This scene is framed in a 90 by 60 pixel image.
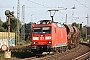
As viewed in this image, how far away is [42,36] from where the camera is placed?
25.3 meters

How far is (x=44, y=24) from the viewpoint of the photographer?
25.5m

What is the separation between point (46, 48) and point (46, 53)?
1440 mm

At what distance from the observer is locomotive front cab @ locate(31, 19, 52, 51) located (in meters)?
25.0

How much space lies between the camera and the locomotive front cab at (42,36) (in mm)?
25047

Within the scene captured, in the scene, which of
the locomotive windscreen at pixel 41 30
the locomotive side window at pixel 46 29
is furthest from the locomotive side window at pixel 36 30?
the locomotive side window at pixel 46 29

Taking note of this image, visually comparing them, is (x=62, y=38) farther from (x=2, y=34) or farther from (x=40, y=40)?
(x=2, y=34)

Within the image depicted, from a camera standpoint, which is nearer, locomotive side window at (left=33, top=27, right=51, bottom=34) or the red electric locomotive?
the red electric locomotive

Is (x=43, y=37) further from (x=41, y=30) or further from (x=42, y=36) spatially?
(x=41, y=30)

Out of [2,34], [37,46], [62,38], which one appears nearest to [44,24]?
[37,46]

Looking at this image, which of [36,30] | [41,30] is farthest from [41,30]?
[36,30]

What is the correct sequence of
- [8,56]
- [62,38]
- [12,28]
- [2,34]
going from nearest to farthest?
[8,56]
[62,38]
[2,34]
[12,28]

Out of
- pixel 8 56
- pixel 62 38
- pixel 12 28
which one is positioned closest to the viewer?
pixel 8 56

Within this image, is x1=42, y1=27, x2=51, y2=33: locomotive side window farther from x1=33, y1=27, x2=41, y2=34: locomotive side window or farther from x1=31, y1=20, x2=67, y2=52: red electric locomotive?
x1=33, y1=27, x2=41, y2=34: locomotive side window

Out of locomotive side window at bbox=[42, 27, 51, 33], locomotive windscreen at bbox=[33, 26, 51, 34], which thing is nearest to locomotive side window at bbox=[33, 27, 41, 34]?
locomotive windscreen at bbox=[33, 26, 51, 34]
